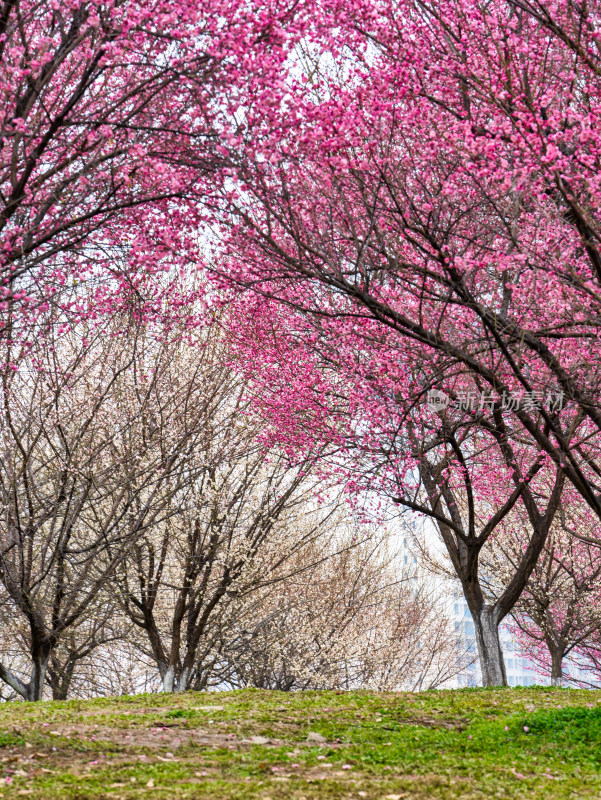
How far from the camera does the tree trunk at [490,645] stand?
14227mm

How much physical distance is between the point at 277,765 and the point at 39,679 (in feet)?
26.9

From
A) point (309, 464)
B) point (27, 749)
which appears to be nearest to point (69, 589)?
point (309, 464)

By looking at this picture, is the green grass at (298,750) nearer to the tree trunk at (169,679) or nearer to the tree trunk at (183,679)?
the tree trunk at (169,679)

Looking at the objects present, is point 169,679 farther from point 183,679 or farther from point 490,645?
point 490,645

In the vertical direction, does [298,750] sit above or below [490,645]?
below

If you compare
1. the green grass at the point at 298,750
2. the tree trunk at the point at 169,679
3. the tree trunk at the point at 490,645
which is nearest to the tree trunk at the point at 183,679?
the tree trunk at the point at 169,679

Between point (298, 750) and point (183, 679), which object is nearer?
point (298, 750)

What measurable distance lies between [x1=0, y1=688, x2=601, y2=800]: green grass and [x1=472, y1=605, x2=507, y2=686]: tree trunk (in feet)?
11.3

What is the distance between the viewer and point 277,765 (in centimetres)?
635

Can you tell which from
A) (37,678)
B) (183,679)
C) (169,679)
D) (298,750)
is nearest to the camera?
(298,750)

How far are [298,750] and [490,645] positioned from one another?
836 cm

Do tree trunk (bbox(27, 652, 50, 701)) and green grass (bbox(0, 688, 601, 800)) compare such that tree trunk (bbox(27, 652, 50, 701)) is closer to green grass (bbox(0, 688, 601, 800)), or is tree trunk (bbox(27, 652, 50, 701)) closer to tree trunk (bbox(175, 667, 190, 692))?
green grass (bbox(0, 688, 601, 800))

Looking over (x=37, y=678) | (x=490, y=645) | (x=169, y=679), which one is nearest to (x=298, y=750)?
(x=37, y=678)

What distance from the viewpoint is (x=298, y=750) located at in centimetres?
707
